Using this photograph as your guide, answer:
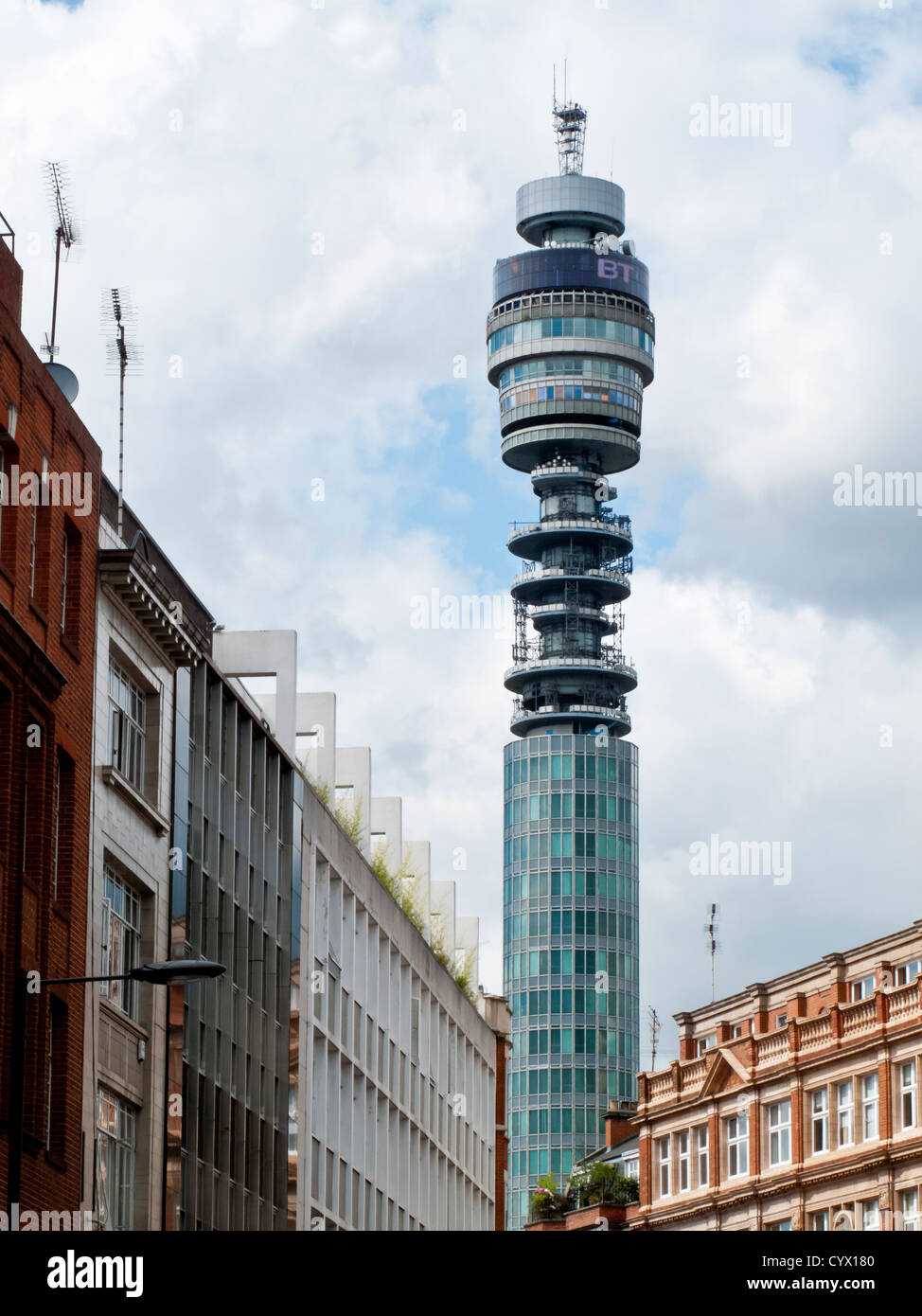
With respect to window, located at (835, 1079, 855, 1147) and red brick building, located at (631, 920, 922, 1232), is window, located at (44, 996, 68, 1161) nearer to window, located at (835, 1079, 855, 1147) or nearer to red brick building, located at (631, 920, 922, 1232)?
red brick building, located at (631, 920, 922, 1232)

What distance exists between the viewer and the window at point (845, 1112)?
84.6 m

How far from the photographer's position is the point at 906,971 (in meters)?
86.8

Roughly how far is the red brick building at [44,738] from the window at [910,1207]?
48.8m

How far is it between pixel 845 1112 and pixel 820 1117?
6.57ft

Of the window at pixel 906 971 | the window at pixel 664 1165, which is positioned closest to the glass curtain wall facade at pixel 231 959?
the window at pixel 906 971

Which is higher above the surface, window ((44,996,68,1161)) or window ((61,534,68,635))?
window ((61,534,68,635))

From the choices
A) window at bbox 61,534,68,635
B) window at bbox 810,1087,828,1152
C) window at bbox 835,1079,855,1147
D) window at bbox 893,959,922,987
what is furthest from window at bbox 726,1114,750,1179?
window at bbox 61,534,68,635

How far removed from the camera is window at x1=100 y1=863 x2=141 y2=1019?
39.7m

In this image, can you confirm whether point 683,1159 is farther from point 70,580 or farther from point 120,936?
point 70,580

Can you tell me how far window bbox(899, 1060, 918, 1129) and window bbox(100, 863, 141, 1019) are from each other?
4537cm

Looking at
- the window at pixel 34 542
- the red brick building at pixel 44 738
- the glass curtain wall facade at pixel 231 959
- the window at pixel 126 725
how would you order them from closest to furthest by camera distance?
1. the red brick building at pixel 44 738
2. the window at pixel 34 542
3. the window at pixel 126 725
4. the glass curtain wall facade at pixel 231 959

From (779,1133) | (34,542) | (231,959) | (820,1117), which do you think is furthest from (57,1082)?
(779,1133)

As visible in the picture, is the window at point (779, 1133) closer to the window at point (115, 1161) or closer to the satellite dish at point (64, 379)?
the window at point (115, 1161)
